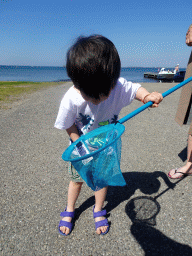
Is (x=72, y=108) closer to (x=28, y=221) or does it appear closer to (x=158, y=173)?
(x=28, y=221)

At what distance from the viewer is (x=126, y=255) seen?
1.46 metres

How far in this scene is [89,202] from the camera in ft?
6.64

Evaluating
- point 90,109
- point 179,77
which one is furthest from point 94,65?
point 179,77

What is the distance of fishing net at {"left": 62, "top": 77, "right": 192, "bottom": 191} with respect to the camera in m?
1.25

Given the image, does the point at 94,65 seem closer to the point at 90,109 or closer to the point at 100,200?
the point at 90,109

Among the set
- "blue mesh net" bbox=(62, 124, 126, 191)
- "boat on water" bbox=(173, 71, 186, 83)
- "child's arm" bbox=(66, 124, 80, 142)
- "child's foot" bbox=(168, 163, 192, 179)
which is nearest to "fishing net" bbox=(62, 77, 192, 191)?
"blue mesh net" bbox=(62, 124, 126, 191)

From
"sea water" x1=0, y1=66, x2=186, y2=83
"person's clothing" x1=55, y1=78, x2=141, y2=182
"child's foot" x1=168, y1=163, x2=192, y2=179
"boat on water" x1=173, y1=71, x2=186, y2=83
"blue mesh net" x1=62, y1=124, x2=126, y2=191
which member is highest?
"person's clothing" x1=55, y1=78, x2=141, y2=182

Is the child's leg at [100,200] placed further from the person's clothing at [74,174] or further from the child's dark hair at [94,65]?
the child's dark hair at [94,65]

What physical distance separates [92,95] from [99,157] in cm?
43

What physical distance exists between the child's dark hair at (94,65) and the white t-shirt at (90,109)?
20 cm

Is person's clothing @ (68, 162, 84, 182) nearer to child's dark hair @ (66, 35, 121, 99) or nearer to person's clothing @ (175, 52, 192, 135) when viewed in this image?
child's dark hair @ (66, 35, 121, 99)

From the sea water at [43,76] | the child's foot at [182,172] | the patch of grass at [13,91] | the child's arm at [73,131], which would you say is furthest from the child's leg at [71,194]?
the sea water at [43,76]

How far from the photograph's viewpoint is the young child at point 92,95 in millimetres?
1139

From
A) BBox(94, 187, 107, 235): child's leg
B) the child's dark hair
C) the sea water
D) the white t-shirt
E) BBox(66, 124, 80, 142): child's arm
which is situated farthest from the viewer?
the sea water
